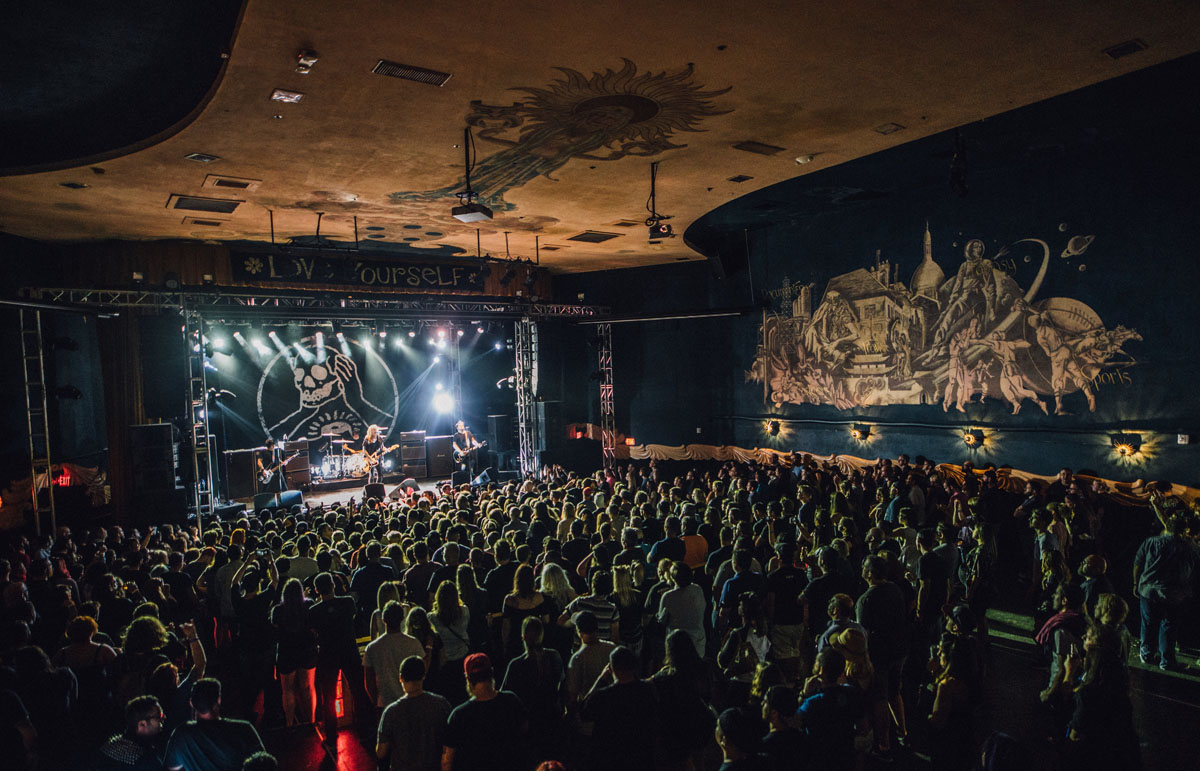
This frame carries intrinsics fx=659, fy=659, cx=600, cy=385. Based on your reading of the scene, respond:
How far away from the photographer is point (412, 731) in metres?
3.30

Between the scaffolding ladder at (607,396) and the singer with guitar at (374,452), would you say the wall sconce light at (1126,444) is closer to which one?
the scaffolding ladder at (607,396)

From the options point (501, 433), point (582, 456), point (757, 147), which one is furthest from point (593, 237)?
point (501, 433)

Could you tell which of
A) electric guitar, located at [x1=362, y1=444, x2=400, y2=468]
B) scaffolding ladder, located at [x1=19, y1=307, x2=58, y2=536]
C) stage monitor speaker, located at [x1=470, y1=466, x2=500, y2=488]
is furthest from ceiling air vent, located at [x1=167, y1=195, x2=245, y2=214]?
electric guitar, located at [x1=362, y1=444, x2=400, y2=468]

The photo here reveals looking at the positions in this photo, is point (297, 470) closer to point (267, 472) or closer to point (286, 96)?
point (267, 472)

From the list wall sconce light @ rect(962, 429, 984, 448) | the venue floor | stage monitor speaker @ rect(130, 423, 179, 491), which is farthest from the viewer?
stage monitor speaker @ rect(130, 423, 179, 491)

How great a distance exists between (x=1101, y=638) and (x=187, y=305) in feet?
41.8

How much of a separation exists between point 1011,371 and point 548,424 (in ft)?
35.1

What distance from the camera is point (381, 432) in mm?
19578

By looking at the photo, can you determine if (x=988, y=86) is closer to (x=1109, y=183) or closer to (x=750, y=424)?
(x=1109, y=183)

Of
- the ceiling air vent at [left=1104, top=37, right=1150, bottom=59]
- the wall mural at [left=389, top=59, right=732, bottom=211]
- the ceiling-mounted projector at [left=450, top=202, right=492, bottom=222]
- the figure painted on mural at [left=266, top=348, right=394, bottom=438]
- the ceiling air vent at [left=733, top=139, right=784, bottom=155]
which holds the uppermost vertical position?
the ceiling air vent at [left=1104, top=37, right=1150, bottom=59]

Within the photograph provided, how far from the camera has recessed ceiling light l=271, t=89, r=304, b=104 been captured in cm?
569

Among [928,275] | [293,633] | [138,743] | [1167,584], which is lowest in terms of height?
[1167,584]

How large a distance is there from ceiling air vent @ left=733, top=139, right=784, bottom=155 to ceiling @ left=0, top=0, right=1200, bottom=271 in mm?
76

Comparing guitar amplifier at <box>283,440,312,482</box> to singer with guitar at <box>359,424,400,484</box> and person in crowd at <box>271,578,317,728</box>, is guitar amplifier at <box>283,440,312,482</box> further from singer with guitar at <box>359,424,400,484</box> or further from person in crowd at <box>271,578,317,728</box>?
person in crowd at <box>271,578,317,728</box>
